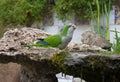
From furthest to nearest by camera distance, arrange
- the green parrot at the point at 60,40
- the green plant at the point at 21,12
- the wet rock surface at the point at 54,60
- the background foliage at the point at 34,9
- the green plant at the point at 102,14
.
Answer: the green plant at the point at 21,12 → the background foliage at the point at 34,9 → the green plant at the point at 102,14 → the green parrot at the point at 60,40 → the wet rock surface at the point at 54,60

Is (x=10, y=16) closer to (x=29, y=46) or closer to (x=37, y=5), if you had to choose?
(x=37, y=5)

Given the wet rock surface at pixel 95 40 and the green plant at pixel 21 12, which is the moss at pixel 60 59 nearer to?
Result: the wet rock surface at pixel 95 40

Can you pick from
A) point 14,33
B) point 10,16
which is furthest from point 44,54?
point 10,16

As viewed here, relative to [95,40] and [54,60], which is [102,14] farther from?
[54,60]

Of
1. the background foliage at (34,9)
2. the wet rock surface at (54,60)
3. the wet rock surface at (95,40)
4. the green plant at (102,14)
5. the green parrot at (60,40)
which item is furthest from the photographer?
the background foliage at (34,9)

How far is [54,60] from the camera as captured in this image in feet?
6.80

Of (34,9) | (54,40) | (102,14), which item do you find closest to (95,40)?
(54,40)

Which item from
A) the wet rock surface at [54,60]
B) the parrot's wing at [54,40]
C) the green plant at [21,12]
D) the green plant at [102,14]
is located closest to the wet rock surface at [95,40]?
the wet rock surface at [54,60]

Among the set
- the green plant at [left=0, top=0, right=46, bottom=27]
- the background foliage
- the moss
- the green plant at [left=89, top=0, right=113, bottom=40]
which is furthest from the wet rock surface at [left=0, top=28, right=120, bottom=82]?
the green plant at [left=0, top=0, right=46, bottom=27]

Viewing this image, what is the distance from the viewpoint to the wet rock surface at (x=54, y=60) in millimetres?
2006

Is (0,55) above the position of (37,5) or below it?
below

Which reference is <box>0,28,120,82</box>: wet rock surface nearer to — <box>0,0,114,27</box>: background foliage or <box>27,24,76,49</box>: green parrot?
<box>27,24,76,49</box>: green parrot

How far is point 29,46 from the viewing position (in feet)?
7.66

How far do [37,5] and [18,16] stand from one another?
0.88 ft
